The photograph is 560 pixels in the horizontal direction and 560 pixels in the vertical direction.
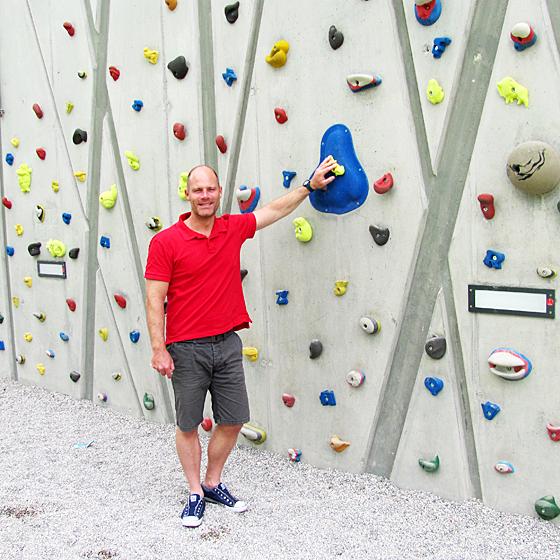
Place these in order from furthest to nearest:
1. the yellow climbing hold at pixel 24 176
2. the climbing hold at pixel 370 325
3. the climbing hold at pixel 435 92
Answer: the yellow climbing hold at pixel 24 176
the climbing hold at pixel 370 325
the climbing hold at pixel 435 92

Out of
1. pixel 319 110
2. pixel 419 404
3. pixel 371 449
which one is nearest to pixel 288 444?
pixel 371 449

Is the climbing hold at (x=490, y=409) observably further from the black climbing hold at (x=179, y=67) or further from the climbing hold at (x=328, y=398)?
the black climbing hold at (x=179, y=67)

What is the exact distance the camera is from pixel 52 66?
17.7 ft

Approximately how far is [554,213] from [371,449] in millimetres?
1560

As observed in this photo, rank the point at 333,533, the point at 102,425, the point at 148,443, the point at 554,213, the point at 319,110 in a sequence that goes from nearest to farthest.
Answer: the point at 554,213 → the point at 333,533 → the point at 319,110 → the point at 148,443 → the point at 102,425

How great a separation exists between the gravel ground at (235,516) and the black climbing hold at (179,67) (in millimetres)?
2255

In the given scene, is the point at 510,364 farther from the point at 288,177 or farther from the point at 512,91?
the point at 288,177

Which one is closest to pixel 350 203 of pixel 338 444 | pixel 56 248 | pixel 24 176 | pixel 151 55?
pixel 338 444

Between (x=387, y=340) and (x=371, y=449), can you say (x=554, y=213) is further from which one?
(x=371, y=449)

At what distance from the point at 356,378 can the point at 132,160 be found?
2.11 metres

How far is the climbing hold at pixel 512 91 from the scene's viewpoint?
3.10 metres

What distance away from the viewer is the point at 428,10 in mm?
3299

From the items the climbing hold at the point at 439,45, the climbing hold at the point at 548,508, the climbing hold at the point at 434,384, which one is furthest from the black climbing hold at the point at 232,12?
the climbing hold at the point at 548,508

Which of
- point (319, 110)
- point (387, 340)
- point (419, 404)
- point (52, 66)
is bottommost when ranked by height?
point (419, 404)
